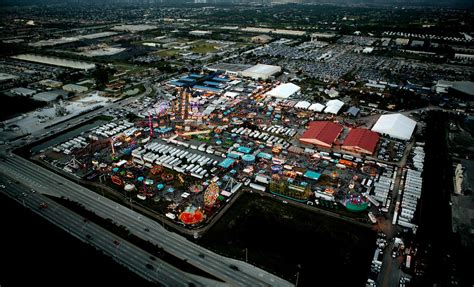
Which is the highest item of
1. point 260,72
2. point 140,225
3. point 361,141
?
point 260,72

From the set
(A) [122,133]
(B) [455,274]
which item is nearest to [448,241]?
(B) [455,274]

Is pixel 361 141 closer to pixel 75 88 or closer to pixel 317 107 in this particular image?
pixel 317 107

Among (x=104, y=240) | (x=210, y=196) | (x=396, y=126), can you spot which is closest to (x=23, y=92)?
(x=104, y=240)

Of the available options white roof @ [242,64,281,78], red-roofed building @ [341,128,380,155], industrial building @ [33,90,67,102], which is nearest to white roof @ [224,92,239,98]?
white roof @ [242,64,281,78]

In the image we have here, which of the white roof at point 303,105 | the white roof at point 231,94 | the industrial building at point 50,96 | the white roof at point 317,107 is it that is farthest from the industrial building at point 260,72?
the industrial building at point 50,96

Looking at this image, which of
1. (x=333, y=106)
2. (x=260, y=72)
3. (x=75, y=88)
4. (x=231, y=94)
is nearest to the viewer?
(x=333, y=106)

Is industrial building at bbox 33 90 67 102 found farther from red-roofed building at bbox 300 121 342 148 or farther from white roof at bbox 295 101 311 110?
red-roofed building at bbox 300 121 342 148

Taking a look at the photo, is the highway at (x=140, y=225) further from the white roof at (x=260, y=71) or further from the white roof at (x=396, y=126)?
the white roof at (x=260, y=71)
